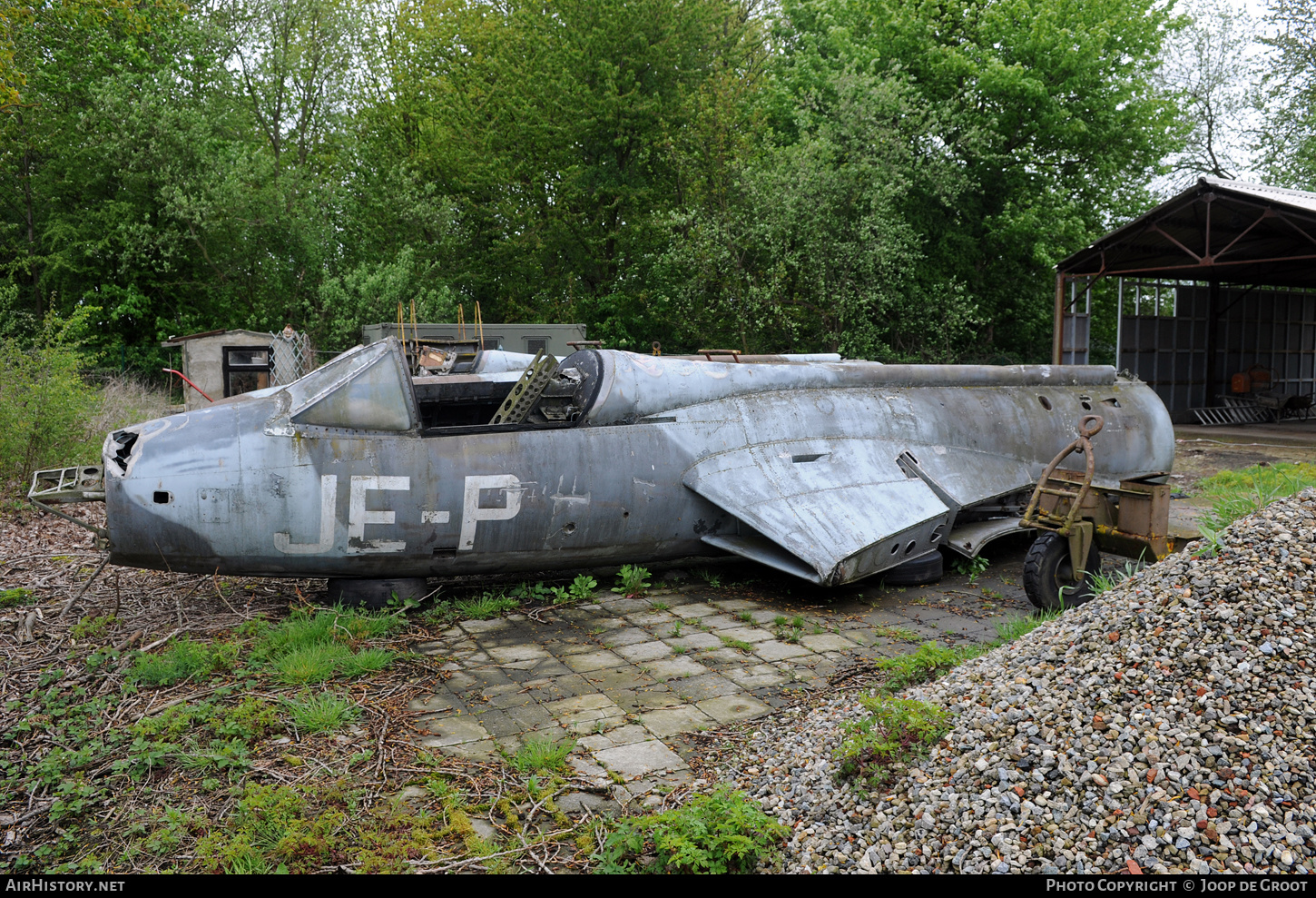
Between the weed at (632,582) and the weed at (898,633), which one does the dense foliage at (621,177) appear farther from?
the weed at (898,633)

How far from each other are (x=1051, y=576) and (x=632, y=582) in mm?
3529

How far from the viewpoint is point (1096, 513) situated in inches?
275

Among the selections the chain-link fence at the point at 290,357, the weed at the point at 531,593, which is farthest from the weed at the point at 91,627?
the chain-link fence at the point at 290,357

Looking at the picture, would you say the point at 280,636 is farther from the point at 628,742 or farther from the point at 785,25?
the point at 785,25

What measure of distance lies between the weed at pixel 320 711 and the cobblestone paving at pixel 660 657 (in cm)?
43

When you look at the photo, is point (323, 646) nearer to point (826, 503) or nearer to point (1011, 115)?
point (826, 503)

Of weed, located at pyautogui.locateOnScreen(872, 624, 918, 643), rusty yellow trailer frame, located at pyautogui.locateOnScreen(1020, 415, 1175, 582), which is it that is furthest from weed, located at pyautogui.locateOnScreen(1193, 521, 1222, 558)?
weed, located at pyautogui.locateOnScreen(872, 624, 918, 643)

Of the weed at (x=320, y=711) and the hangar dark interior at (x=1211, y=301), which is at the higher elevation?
the hangar dark interior at (x=1211, y=301)

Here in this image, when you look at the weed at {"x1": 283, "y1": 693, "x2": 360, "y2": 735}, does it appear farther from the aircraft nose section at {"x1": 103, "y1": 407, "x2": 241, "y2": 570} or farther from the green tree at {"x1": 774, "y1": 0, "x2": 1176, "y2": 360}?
the green tree at {"x1": 774, "y1": 0, "x2": 1176, "y2": 360}

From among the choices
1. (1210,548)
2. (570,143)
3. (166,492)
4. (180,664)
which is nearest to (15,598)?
(166,492)

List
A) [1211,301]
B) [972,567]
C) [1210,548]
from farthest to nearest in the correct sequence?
[1211,301]
[972,567]
[1210,548]

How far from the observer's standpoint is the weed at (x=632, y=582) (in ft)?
26.0

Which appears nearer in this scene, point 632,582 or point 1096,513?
point 1096,513

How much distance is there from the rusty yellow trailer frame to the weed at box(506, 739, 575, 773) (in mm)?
4276
